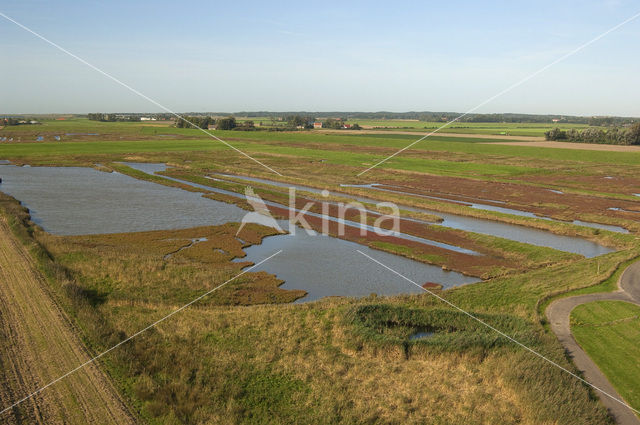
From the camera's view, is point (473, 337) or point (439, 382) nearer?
point (439, 382)

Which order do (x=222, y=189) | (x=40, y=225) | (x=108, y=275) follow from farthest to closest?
1. (x=222, y=189)
2. (x=40, y=225)
3. (x=108, y=275)

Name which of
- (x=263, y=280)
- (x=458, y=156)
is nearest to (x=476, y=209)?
(x=263, y=280)

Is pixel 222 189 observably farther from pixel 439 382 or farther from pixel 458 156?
pixel 458 156

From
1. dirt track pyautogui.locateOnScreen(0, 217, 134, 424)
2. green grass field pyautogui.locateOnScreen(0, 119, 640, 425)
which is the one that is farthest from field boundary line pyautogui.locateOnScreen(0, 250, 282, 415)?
green grass field pyautogui.locateOnScreen(0, 119, 640, 425)

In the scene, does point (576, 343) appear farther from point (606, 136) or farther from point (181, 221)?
point (606, 136)

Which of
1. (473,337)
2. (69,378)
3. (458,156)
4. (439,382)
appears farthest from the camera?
(458,156)
